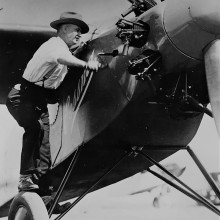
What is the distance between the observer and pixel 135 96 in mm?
3734

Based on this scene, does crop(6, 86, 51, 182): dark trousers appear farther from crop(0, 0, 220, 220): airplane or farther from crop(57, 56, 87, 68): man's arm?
crop(57, 56, 87, 68): man's arm

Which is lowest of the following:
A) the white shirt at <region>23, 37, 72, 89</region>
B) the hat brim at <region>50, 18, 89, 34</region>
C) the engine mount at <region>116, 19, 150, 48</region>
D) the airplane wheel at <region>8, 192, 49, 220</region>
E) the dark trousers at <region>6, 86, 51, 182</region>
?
the airplane wheel at <region>8, 192, 49, 220</region>

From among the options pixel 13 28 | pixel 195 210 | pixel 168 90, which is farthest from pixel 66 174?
pixel 195 210

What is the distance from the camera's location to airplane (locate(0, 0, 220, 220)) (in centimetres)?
324

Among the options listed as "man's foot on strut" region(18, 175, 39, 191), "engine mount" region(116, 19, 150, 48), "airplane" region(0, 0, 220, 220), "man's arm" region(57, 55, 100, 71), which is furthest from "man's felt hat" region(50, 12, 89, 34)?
"man's foot on strut" region(18, 175, 39, 191)

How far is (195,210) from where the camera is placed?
935cm

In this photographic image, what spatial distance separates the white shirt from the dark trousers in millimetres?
168

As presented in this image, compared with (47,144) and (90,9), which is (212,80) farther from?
(47,144)

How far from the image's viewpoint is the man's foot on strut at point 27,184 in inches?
178

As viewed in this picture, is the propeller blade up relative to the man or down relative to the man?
up

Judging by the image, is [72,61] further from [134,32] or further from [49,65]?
[134,32]

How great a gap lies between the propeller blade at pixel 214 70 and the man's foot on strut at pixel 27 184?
227 centimetres

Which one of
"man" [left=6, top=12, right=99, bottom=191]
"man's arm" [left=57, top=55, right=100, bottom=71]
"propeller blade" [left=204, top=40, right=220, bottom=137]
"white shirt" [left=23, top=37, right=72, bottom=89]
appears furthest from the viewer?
"man" [left=6, top=12, right=99, bottom=191]

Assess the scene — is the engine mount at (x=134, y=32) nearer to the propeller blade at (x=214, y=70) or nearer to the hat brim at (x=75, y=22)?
the propeller blade at (x=214, y=70)
